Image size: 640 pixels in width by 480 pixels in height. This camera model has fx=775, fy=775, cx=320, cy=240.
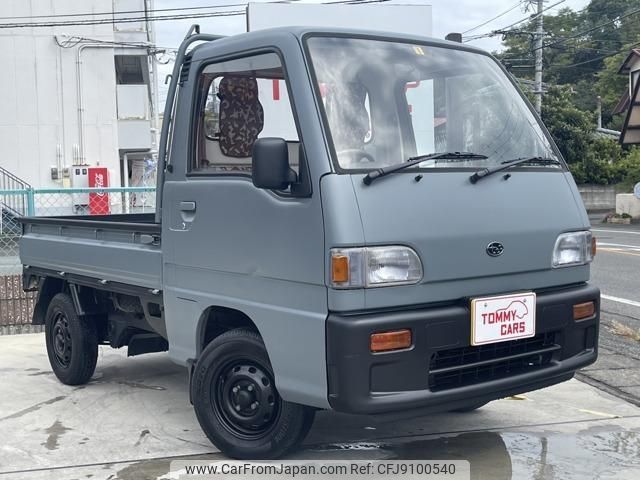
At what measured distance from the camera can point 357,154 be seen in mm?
3705

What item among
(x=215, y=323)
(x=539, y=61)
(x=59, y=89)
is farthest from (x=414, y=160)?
(x=539, y=61)

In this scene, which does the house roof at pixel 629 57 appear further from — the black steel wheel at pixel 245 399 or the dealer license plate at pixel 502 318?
the black steel wheel at pixel 245 399

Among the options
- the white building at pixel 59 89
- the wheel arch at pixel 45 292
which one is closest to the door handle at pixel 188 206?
the wheel arch at pixel 45 292

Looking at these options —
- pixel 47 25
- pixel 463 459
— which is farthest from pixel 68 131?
pixel 463 459

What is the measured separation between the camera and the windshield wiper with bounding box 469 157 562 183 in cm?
384

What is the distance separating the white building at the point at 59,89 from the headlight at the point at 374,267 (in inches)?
710

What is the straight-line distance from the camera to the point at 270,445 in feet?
13.0

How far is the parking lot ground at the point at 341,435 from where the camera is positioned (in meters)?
4.12

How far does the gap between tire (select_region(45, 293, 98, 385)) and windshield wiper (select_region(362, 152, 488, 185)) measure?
318 centimetres

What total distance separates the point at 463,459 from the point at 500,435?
51 cm

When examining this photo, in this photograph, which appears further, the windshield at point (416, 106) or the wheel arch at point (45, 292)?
the wheel arch at point (45, 292)

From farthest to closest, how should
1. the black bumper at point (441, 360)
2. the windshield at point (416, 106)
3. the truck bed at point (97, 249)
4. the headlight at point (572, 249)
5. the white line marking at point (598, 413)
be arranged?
1. the white line marking at point (598, 413)
2. the truck bed at point (97, 249)
3. the headlight at point (572, 249)
4. the windshield at point (416, 106)
5. the black bumper at point (441, 360)

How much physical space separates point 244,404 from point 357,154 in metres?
1.43

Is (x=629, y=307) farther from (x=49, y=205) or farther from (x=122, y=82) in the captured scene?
(x=122, y=82)
